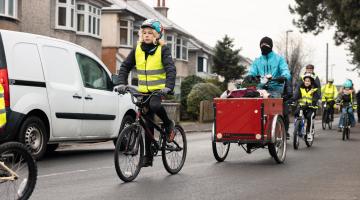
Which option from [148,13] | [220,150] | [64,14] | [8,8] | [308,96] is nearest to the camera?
[220,150]

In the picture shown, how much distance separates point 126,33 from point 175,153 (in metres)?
37.1

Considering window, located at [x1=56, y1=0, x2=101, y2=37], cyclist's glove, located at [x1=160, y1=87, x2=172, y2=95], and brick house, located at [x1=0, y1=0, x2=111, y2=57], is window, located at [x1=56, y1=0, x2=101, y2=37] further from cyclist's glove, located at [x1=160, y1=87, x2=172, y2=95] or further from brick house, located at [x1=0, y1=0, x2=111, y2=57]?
cyclist's glove, located at [x1=160, y1=87, x2=172, y2=95]

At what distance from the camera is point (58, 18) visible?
3198 centimetres

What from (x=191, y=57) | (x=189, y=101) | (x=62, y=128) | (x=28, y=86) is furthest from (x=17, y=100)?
(x=191, y=57)

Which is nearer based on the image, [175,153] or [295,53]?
[175,153]

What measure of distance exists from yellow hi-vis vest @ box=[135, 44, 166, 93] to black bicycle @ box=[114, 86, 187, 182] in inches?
4.7

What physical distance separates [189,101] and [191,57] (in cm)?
3755

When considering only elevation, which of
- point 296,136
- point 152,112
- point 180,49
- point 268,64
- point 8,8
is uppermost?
point 180,49

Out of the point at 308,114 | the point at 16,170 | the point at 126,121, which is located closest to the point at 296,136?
the point at 308,114

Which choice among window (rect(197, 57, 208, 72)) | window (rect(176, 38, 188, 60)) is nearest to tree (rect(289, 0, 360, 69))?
window (rect(176, 38, 188, 60))

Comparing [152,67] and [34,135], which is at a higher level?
[152,67]

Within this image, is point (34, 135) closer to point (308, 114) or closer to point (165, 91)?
point (165, 91)

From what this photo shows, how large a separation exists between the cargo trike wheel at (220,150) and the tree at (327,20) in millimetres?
24216

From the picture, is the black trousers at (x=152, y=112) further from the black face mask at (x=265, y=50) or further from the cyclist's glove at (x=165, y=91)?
the black face mask at (x=265, y=50)
